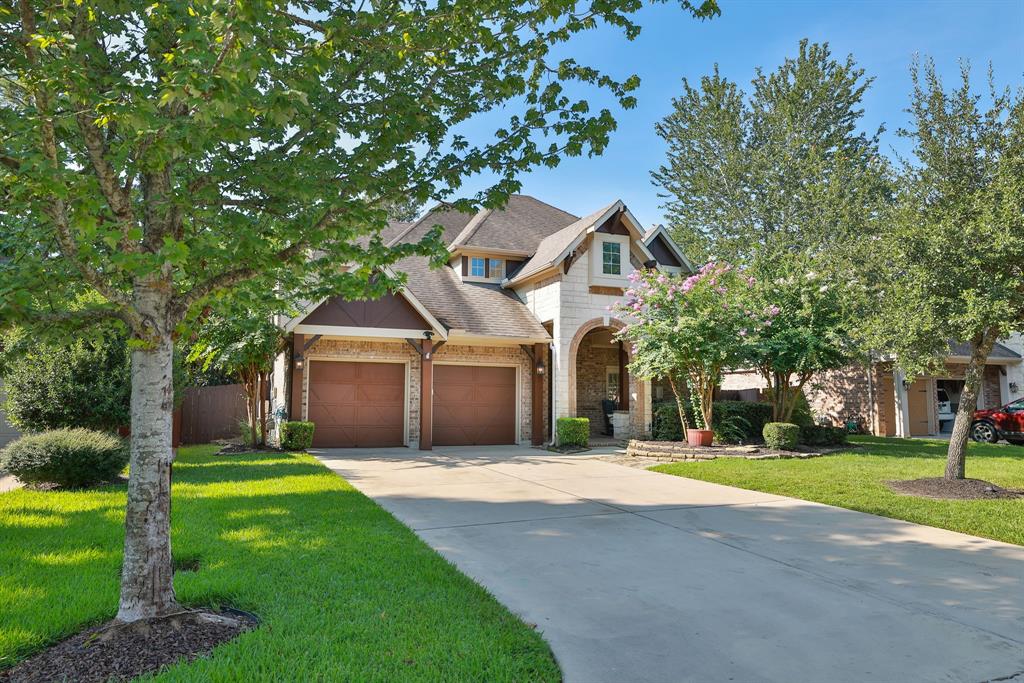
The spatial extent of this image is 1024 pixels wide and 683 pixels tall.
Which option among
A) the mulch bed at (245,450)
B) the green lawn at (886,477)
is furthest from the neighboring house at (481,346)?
the green lawn at (886,477)

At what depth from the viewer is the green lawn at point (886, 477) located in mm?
7598

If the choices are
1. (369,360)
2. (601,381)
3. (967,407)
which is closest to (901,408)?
(601,381)

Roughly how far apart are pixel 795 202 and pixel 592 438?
17631mm

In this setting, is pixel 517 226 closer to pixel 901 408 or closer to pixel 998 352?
pixel 901 408

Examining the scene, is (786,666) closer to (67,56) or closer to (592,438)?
(67,56)

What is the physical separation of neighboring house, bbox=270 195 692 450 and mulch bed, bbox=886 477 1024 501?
9.29 meters

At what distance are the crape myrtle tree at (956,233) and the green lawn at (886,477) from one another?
1.54 m

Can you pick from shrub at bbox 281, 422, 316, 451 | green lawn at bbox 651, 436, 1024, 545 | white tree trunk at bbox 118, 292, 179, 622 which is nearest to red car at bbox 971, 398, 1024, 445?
Result: green lawn at bbox 651, 436, 1024, 545

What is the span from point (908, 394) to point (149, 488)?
85.1ft

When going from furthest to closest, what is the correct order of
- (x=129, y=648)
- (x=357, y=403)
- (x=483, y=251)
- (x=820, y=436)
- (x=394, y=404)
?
(x=483, y=251) < (x=820, y=436) < (x=394, y=404) < (x=357, y=403) < (x=129, y=648)

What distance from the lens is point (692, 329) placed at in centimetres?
1458

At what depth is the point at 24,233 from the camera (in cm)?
543

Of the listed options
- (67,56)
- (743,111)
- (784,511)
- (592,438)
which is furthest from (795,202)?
(67,56)

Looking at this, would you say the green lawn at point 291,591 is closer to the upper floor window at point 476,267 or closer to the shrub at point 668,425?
the shrub at point 668,425
